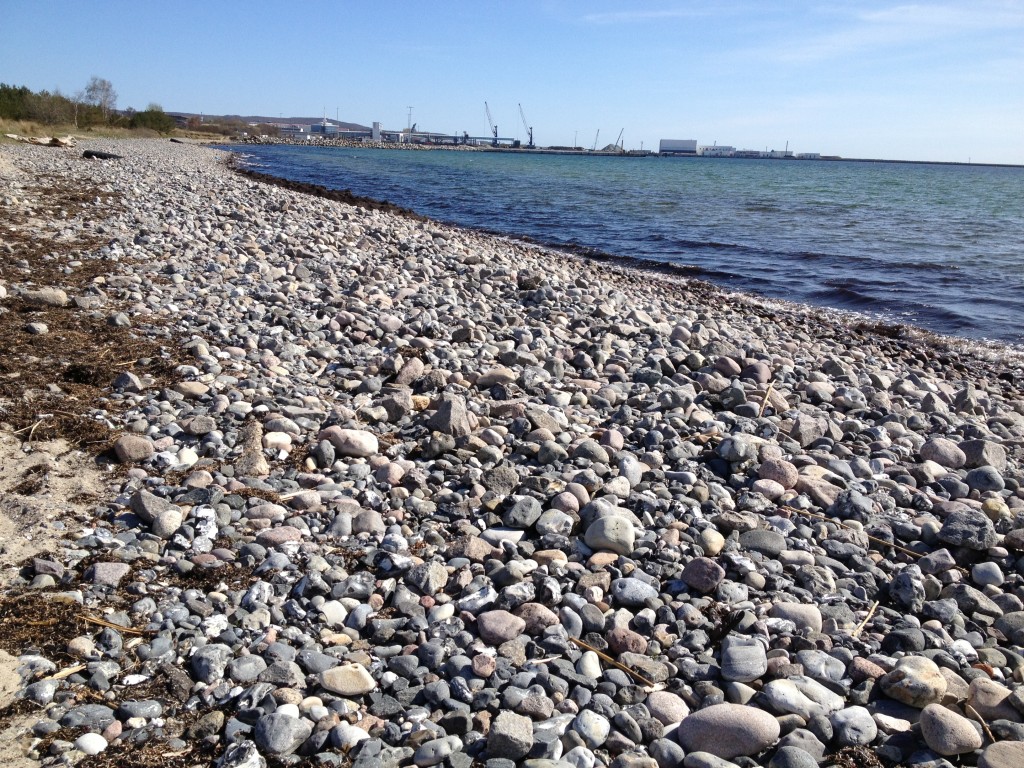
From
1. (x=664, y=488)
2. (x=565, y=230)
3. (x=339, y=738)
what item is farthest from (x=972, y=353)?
(x=565, y=230)

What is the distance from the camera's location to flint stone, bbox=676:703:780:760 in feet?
7.56

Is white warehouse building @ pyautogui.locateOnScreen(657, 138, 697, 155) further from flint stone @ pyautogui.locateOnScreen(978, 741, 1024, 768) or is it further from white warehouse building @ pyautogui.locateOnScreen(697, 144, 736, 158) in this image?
flint stone @ pyautogui.locateOnScreen(978, 741, 1024, 768)

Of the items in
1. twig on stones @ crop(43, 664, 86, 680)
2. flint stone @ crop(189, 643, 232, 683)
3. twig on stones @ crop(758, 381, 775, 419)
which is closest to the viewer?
twig on stones @ crop(43, 664, 86, 680)

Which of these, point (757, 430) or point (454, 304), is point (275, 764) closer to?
point (757, 430)

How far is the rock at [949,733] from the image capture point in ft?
7.62

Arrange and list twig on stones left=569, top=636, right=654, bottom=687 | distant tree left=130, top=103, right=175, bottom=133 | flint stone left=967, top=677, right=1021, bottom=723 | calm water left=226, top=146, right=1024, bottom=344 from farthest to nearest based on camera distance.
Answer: distant tree left=130, top=103, right=175, bottom=133, calm water left=226, top=146, right=1024, bottom=344, twig on stones left=569, top=636, right=654, bottom=687, flint stone left=967, top=677, right=1021, bottom=723

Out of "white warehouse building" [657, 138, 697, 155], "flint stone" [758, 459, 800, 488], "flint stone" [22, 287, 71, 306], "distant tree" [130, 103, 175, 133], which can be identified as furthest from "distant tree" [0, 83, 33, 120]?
"white warehouse building" [657, 138, 697, 155]

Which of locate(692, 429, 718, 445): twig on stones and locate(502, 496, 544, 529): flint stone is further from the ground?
locate(692, 429, 718, 445): twig on stones

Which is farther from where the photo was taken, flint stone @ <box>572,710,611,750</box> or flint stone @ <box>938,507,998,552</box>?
flint stone @ <box>938,507,998,552</box>

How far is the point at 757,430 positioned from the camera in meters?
5.07

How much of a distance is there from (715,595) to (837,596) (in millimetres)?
589

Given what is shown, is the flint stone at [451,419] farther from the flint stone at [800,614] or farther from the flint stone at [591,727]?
the flint stone at [591,727]

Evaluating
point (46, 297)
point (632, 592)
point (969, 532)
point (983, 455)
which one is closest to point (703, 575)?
point (632, 592)

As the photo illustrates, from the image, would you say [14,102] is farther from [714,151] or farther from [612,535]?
[714,151]
